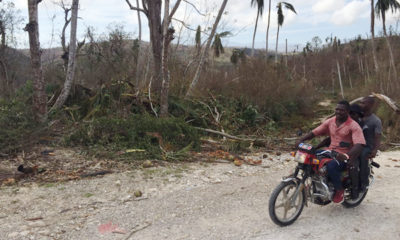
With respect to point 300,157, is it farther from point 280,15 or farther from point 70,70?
point 280,15

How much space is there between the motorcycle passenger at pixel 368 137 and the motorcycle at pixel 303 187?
0.31 metres

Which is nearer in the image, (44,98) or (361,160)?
(361,160)

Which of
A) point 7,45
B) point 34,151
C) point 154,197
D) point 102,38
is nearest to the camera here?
point 154,197

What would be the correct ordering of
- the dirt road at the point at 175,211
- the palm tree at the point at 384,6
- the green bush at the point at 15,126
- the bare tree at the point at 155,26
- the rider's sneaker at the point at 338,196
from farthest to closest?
the palm tree at the point at 384,6 → the bare tree at the point at 155,26 → the green bush at the point at 15,126 → the rider's sneaker at the point at 338,196 → the dirt road at the point at 175,211

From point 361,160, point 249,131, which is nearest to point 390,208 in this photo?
point 361,160

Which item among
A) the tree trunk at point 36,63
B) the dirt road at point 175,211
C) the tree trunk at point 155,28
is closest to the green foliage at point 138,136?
the tree trunk at point 36,63

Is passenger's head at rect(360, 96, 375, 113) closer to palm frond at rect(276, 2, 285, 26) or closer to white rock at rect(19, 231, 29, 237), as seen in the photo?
white rock at rect(19, 231, 29, 237)

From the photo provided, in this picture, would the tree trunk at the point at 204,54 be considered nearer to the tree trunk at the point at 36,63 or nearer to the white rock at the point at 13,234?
the tree trunk at the point at 36,63

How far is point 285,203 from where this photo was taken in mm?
3945

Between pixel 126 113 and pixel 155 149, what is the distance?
2426 mm

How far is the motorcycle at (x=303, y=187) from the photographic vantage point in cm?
386

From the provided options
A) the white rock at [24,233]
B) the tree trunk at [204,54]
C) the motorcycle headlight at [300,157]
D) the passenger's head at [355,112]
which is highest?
the tree trunk at [204,54]

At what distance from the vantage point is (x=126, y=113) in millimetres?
9375

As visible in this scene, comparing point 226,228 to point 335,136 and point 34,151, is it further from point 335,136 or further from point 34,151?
point 34,151
